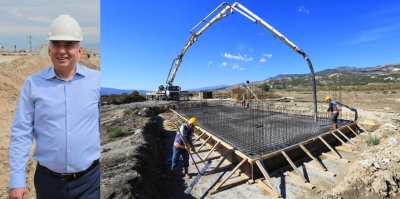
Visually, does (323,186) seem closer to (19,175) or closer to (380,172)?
(380,172)

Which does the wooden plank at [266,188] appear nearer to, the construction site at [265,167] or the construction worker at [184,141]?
the construction site at [265,167]

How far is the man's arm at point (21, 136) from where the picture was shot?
1092 mm

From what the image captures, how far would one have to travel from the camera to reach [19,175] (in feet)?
Result: 3.74

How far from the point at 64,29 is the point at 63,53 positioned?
12cm

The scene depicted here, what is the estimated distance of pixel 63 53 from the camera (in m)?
1.16

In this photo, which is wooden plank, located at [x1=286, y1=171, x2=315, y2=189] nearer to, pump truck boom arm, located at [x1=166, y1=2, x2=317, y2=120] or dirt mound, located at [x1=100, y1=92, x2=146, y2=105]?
pump truck boom arm, located at [x1=166, y1=2, x2=317, y2=120]

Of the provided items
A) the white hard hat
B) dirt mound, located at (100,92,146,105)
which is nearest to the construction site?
the white hard hat

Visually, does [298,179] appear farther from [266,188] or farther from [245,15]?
[245,15]

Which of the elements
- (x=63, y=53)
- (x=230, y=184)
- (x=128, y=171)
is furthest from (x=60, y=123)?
(x=230, y=184)

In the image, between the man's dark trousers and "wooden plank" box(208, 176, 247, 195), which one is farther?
"wooden plank" box(208, 176, 247, 195)

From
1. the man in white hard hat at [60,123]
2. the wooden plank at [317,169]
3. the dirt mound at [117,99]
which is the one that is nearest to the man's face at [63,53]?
the man in white hard hat at [60,123]

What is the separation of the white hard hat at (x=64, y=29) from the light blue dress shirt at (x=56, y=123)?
186 millimetres

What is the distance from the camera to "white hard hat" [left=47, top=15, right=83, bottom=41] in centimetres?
112

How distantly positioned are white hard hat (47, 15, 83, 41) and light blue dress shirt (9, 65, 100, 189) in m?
0.19
